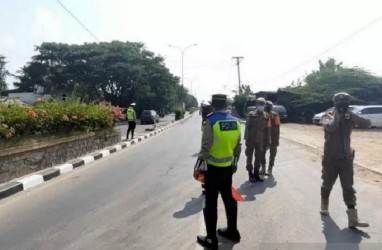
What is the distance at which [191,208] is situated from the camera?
6898 millimetres

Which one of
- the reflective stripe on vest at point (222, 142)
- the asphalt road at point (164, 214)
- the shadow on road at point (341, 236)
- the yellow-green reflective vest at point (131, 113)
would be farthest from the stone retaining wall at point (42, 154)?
the shadow on road at point (341, 236)

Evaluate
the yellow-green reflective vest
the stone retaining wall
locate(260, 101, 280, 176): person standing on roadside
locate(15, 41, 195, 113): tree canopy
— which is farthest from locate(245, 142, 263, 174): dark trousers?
locate(15, 41, 195, 113): tree canopy

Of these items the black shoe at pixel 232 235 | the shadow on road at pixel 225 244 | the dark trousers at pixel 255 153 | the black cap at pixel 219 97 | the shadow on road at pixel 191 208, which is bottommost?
the shadow on road at pixel 191 208

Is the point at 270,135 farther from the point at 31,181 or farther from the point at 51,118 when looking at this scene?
the point at 51,118

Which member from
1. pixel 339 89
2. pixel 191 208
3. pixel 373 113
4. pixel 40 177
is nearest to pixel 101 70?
pixel 339 89

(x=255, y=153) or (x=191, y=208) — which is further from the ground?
(x=255, y=153)

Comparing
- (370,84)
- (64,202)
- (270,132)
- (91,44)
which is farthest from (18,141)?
(91,44)

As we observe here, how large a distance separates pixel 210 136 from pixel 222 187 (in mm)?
623

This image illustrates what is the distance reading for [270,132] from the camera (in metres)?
10.0

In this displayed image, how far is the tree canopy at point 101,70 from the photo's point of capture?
54.9 metres

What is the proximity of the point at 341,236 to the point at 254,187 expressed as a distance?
338 centimetres

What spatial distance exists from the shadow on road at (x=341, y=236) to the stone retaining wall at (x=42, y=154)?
619 cm

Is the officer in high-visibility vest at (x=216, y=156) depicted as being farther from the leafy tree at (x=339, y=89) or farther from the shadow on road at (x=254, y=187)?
the leafy tree at (x=339, y=89)

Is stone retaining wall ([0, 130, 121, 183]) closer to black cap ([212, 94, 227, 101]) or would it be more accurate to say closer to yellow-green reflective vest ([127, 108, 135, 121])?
yellow-green reflective vest ([127, 108, 135, 121])
